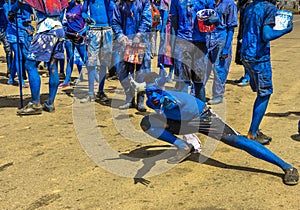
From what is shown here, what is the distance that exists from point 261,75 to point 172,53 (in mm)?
2166

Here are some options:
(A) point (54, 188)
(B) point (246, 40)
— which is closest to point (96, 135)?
(A) point (54, 188)

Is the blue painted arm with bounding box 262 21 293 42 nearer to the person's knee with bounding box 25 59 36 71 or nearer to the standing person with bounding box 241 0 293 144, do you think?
the standing person with bounding box 241 0 293 144

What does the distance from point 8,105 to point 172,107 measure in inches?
163

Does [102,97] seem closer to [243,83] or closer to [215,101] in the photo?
[215,101]

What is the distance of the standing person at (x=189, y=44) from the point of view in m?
6.12

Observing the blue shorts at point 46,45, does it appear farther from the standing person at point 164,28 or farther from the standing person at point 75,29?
the standing person at point 164,28

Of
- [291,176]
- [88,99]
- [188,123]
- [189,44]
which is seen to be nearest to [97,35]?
[88,99]

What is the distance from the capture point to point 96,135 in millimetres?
5730

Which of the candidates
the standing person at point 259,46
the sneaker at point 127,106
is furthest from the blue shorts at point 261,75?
the sneaker at point 127,106

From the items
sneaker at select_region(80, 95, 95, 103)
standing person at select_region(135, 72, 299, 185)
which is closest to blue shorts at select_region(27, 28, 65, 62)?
sneaker at select_region(80, 95, 95, 103)

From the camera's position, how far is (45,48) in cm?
667

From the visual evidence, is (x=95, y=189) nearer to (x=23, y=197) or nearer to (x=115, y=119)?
(x=23, y=197)

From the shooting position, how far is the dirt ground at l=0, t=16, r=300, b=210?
3.90 metres

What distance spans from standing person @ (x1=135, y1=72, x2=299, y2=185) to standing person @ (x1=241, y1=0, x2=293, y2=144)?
1033 millimetres
